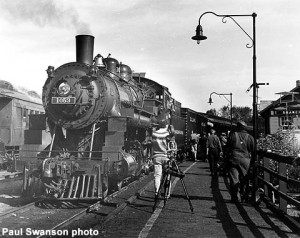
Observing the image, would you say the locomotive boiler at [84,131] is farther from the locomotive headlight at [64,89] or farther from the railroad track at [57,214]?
the railroad track at [57,214]

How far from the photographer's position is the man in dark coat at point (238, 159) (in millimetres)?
7064

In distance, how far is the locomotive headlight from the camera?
8.25 metres

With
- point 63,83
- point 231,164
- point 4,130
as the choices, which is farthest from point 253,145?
point 4,130

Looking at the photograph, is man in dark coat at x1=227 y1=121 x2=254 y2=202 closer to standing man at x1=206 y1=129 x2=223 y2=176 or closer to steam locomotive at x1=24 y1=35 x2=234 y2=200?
steam locomotive at x1=24 y1=35 x2=234 y2=200

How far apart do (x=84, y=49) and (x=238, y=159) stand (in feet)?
15.4

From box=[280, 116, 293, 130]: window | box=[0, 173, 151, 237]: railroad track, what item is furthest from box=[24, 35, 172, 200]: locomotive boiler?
box=[280, 116, 293, 130]: window

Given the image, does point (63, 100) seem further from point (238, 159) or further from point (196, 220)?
point (196, 220)

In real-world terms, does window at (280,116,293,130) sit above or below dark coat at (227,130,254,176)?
above

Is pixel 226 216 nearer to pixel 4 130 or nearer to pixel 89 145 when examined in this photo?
pixel 89 145

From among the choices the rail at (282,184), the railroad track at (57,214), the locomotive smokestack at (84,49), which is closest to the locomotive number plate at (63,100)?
the locomotive smokestack at (84,49)

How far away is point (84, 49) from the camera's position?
9.07 metres

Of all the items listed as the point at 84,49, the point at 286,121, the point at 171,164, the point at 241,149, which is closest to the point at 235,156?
the point at 241,149

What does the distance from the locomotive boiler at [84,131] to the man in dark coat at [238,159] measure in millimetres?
1518

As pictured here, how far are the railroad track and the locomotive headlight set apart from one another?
96.4 inches
